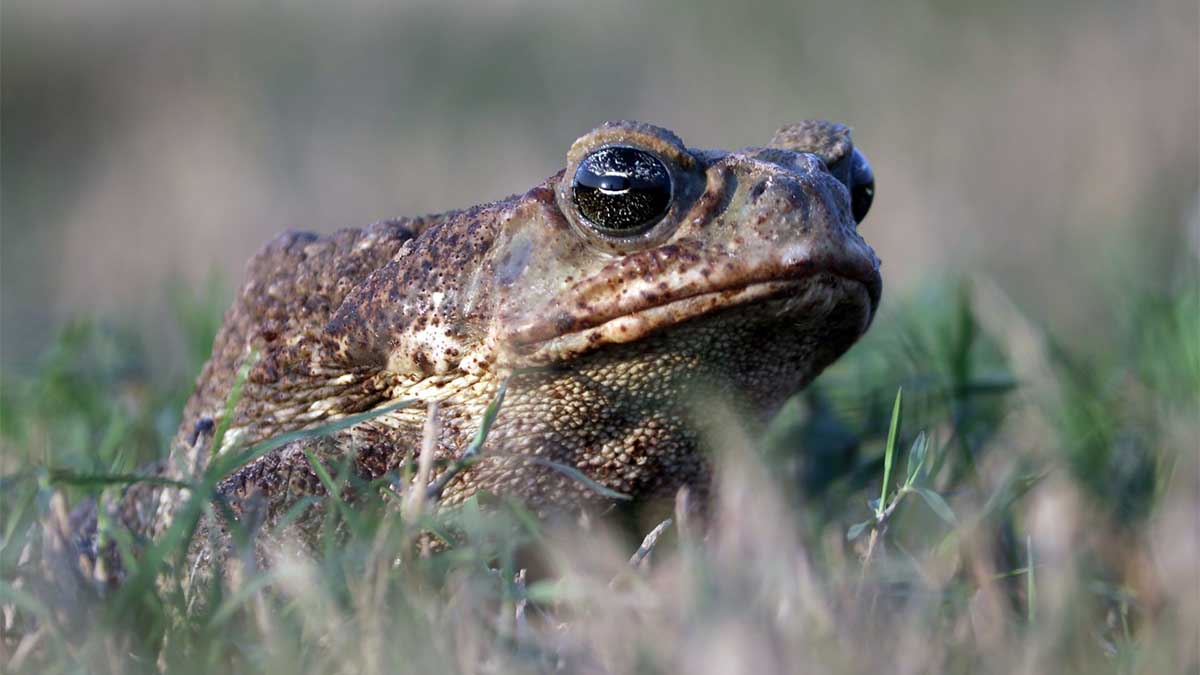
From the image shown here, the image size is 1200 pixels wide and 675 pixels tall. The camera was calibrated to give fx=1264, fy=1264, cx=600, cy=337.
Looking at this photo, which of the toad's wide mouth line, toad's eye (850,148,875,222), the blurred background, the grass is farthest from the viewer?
the blurred background

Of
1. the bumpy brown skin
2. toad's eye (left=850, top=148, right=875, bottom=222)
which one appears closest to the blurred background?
toad's eye (left=850, top=148, right=875, bottom=222)

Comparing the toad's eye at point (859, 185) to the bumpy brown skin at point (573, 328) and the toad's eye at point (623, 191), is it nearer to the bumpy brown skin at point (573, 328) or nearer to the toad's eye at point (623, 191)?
the bumpy brown skin at point (573, 328)

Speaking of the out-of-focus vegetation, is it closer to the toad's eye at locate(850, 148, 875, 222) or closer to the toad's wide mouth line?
the toad's wide mouth line

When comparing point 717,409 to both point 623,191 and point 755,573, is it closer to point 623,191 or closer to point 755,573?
point 623,191

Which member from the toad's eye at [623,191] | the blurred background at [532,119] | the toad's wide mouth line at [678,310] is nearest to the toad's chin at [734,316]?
the toad's wide mouth line at [678,310]

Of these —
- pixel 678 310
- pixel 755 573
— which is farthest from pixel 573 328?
pixel 755 573
